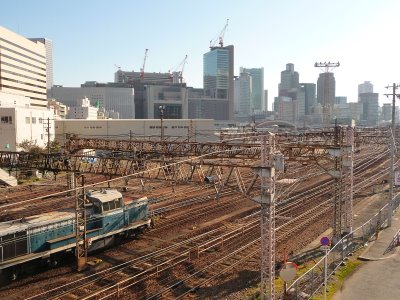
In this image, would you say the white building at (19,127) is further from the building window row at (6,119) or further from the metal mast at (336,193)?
the metal mast at (336,193)

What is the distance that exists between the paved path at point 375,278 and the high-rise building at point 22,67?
99.6 m

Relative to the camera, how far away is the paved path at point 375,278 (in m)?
14.6

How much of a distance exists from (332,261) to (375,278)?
1.98 meters

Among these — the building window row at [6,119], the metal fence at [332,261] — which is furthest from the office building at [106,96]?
the metal fence at [332,261]

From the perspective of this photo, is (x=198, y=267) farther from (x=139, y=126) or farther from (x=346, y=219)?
(x=139, y=126)

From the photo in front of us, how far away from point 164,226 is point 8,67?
4071 inches

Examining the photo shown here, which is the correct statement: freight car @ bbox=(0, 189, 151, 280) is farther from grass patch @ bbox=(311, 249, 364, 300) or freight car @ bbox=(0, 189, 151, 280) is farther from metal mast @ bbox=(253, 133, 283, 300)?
grass patch @ bbox=(311, 249, 364, 300)

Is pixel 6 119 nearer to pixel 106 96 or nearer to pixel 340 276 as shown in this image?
pixel 340 276

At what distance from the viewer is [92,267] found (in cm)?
1756

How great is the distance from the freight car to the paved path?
35.9 feet

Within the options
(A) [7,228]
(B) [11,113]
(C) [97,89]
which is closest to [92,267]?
(A) [7,228]

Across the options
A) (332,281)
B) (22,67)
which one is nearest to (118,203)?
(332,281)

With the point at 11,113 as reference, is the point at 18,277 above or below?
below

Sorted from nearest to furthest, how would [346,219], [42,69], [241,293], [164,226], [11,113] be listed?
[241,293] → [346,219] → [164,226] → [11,113] → [42,69]
